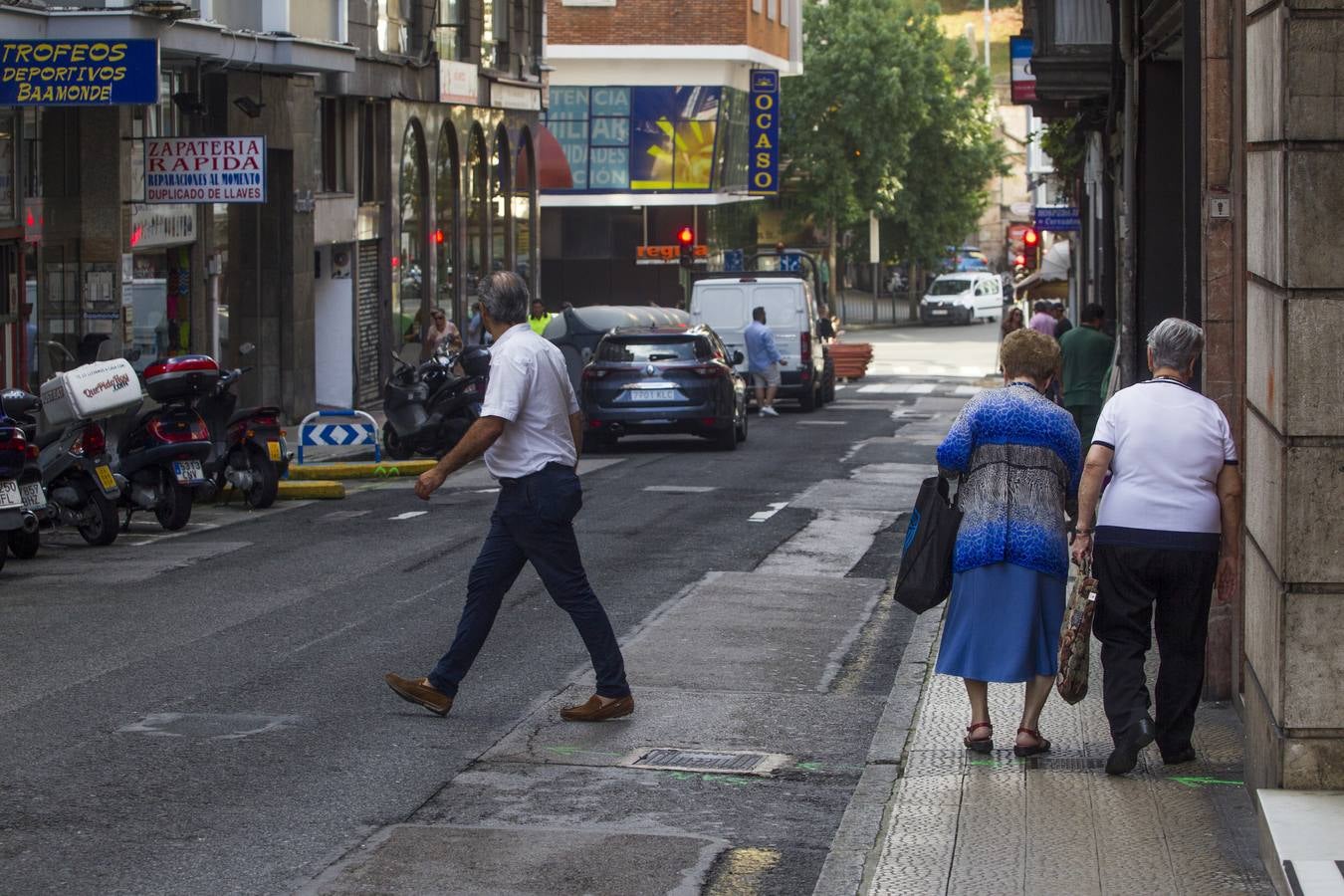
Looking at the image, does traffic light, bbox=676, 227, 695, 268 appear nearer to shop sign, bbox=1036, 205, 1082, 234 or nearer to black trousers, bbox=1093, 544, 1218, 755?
shop sign, bbox=1036, 205, 1082, 234

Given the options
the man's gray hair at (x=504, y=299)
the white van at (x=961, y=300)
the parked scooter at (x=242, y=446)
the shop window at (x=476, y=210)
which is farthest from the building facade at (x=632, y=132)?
the man's gray hair at (x=504, y=299)

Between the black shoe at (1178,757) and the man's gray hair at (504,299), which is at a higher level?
the man's gray hair at (504,299)

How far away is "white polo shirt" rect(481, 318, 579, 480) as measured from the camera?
27.2ft

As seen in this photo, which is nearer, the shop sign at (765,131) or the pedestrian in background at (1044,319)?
the pedestrian in background at (1044,319)

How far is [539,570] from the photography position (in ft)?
27.6

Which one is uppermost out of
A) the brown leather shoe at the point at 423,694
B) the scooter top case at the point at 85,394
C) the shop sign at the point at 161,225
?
the shop sign at the point at 161,225

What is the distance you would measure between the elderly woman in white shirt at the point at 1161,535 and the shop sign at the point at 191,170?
53.0 ft

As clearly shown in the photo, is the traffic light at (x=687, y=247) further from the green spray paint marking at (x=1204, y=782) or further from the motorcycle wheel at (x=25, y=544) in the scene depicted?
the green spray paint marking at (x=1204, y=782)

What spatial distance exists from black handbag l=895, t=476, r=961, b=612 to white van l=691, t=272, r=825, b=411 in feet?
82.1

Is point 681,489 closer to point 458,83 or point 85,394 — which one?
point 85,394

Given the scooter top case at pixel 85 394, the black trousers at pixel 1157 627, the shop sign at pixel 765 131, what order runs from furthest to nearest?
the shop sign at pixel 765 131
the scooter top case at pixel 85 394
the black trousers at pixel 1157 627

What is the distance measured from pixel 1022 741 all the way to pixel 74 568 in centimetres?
766

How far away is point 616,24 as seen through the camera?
179ft

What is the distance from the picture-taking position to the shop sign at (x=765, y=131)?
56.9 m
